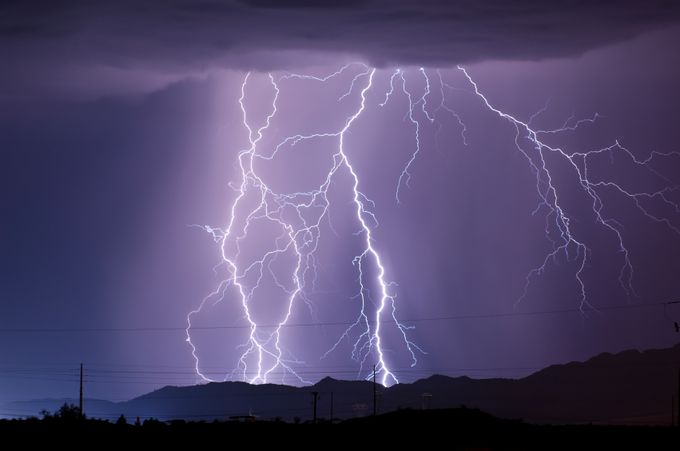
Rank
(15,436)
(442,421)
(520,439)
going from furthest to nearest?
1. (442,421)
2. (520,439)
3. (15,436)

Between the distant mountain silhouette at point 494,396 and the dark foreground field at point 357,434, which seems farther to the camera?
the distant mountain silhouette at point 494,396

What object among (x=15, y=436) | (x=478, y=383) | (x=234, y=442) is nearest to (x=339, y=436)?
(x=234, y=442)

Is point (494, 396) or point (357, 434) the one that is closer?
point (357, 434)

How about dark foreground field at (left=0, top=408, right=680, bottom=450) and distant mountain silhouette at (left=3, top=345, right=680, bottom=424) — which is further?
distant mountain silhouette at (left=3, top=345, right=680, bottom=424)

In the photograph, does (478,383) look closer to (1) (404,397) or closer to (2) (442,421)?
(1) (404,397)
